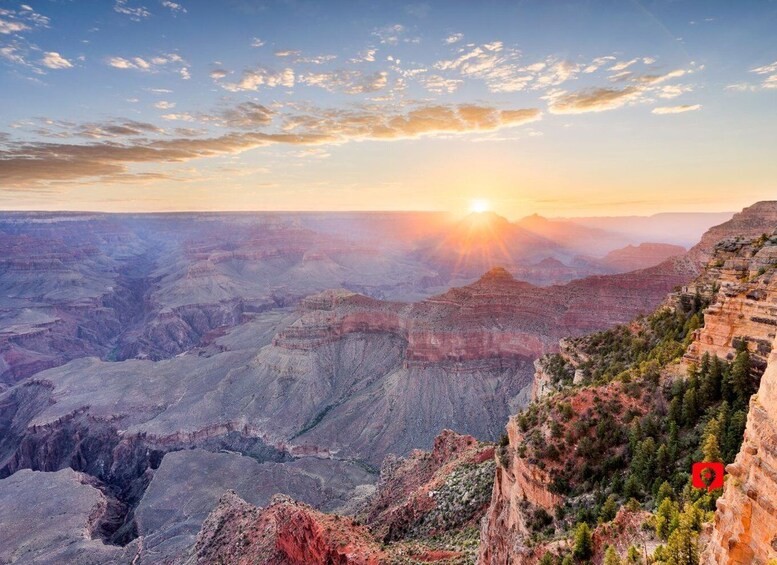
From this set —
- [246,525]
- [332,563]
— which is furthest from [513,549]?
[246,525]

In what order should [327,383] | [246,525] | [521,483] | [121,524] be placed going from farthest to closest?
[327,383] < [121,524] < [246,525] < [521,483]

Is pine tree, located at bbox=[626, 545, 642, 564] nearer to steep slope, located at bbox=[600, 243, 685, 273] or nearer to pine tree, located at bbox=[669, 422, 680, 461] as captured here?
pine tree, located at bbox=[669, 422, 680, 461]

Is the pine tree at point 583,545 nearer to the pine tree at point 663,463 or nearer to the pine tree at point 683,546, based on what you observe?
the pine tree at point 683,546

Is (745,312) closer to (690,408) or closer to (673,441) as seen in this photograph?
(690,408)

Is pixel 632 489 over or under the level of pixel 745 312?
under

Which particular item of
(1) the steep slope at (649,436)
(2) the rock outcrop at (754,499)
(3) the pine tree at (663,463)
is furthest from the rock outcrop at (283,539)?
(2) the rock outcrop at (754,499)

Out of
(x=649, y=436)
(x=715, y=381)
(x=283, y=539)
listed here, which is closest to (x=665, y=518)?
(x=649, y=436)

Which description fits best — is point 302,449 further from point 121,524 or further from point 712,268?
point 712,268

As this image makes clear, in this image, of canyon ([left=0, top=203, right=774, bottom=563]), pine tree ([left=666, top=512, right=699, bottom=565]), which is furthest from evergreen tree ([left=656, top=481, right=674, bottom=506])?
pine tree ([left=666, top=512, right=699, bottom=565])

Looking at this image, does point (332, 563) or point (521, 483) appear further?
point (332, 563)
